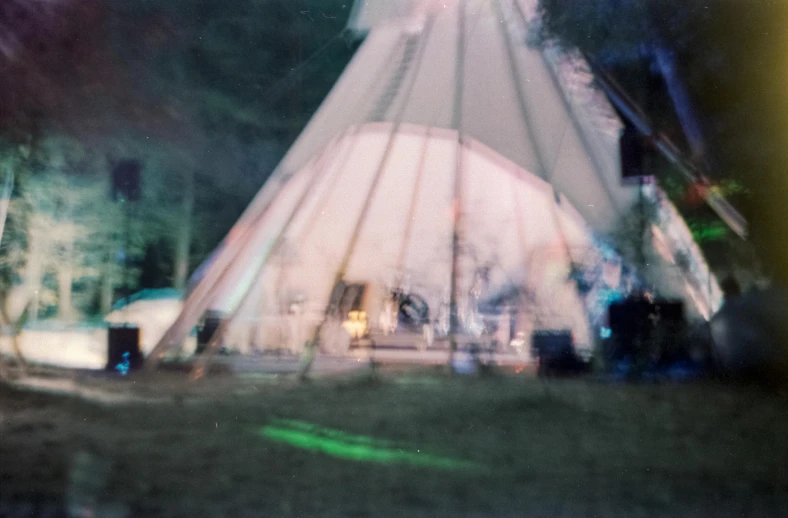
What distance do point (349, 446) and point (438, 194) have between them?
161 inches

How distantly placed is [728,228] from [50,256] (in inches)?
398

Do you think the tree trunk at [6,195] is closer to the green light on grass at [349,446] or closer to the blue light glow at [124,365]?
the blue light glow at [124,365]

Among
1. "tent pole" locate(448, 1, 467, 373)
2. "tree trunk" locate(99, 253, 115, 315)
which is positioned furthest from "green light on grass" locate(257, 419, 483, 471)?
"tree trunk" locate(99, 253, 115, 315)

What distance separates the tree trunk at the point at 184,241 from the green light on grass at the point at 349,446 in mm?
7716

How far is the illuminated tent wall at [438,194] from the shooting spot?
7.13 metres

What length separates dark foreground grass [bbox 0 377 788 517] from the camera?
10.1ft

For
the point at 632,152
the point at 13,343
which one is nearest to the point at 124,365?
the point at 13,343

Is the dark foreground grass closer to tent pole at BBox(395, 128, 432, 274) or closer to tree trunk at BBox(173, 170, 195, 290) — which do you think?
tent pole at BBox(395, 128, 432, 274)

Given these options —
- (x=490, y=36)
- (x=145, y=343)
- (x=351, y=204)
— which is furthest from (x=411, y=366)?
(x=490, y=36)

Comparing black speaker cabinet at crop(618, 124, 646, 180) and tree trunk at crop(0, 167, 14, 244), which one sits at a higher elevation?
black speaker cabinet at crop(618, 124, 646, 180)

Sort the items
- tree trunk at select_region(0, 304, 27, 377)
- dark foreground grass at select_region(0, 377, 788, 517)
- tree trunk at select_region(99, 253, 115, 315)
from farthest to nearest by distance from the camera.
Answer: tree trunk at select_region(99, 253, 115, 315) < tree trunk at select_region(0, 304, 27, 377) < dark foreground grass at select_region(0, 377, 788, 517)

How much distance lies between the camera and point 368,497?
3.15 metres

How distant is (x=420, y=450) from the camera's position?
4.09 meters

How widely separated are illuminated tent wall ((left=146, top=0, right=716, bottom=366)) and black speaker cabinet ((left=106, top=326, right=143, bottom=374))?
2.76 ft
